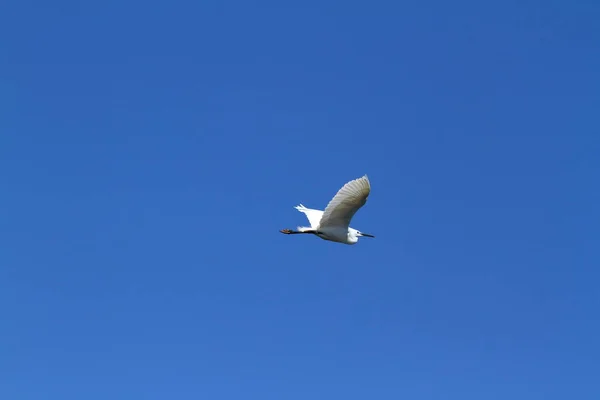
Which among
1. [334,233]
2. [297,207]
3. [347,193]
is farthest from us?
[297,207]

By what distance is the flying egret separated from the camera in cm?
4012

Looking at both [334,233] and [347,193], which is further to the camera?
[334,233]

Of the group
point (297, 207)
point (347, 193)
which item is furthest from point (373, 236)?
point (347, 193)

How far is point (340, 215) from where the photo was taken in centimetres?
4272

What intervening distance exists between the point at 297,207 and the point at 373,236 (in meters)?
4.24

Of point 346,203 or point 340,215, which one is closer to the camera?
point 346,203

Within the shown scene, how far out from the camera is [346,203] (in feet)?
136

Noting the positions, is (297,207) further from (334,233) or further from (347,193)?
(347,193)

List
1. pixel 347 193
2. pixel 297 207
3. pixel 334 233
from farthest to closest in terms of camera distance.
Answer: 1. pixel 297 207
2. pixel 334 233
3. pixel 347 193

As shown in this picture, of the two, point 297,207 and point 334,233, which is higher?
point 297,207

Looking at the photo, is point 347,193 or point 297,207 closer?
point 347,193

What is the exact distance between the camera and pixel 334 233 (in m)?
44.3

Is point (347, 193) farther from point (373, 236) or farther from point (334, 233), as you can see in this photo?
point (373, 236)

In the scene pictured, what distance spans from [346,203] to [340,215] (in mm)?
1468
